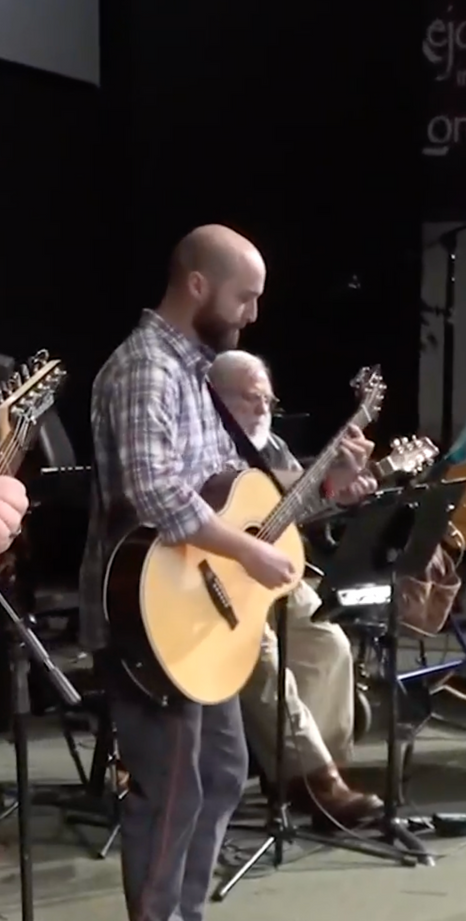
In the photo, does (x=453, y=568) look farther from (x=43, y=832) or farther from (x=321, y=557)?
(x=43, y=832)

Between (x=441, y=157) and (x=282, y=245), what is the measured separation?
0.88 m

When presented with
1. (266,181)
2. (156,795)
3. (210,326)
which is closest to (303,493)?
(210,326)

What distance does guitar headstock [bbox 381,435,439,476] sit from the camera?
3.16 m

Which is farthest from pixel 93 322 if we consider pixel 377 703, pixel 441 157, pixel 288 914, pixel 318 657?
pixel 288 914

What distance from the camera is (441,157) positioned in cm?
609

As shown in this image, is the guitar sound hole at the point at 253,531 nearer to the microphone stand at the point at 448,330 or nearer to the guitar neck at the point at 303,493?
the guitar neck at the point at 303,493

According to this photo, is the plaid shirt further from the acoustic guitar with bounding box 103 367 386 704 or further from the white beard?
the white beard

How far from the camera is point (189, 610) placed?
2.37 metres

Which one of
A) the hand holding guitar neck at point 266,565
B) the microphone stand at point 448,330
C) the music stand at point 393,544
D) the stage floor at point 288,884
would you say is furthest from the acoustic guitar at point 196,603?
the microphone stand at point 448,330

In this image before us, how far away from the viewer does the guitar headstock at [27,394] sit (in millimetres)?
1859

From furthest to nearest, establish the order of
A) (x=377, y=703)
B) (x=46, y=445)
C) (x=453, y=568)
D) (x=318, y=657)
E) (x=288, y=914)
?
(x=377, y=703) → (x=46, y=445) → (x=453, y=568) → (x=318, y=657) → (x=288, y=914)

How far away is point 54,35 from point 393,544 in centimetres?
340

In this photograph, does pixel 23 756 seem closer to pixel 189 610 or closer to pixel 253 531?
pixel 189 610

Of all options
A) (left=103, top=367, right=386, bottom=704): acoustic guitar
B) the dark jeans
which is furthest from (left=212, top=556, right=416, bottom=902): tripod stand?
the dark jeans
